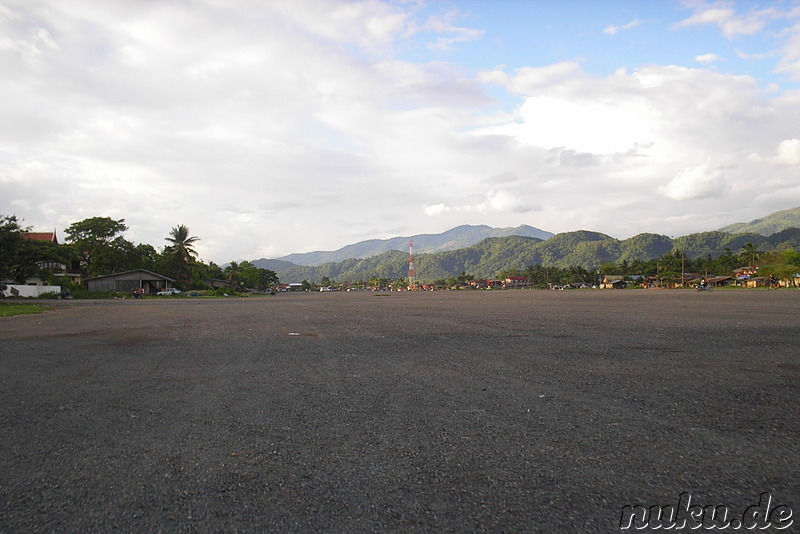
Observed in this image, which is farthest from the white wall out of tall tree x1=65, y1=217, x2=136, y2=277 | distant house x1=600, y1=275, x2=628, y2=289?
distant house x1=600, y1=275, x2=628, y2=289

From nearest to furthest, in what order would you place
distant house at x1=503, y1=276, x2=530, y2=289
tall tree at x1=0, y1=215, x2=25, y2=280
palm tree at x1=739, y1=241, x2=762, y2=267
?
tall tree at x1=0, y1=215, x2=25, y2=280
palm tree at x1=739, y1=241, x2=762, y2=267
distant house at x1=503, y1=276, x2=530, y2=289

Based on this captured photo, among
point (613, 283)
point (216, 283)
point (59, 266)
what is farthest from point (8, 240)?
point (613, 283)

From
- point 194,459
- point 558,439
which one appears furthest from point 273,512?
point 558,439

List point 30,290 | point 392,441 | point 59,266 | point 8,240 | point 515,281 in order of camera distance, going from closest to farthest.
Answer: point 392,441 → point 8,240 → point 30,290 → point 59,266 → point 515,281

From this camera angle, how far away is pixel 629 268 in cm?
13338

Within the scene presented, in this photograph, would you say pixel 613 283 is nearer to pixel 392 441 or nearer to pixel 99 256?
pixel 99 256

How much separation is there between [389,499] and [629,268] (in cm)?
14747

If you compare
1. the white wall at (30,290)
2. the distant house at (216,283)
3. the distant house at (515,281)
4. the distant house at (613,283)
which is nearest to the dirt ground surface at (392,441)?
the white wall at (30,290)

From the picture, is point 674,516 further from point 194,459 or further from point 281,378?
point 281,378

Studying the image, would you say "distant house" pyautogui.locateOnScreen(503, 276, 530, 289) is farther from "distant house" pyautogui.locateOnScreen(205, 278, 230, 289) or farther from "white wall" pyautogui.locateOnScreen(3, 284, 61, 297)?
"white wall" pyautogui.locateOnScreen(3, 284, 61, 297)

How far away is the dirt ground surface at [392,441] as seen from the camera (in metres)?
2.61

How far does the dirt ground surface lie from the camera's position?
8.55ft

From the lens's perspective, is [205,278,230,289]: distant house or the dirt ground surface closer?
the dirt ground surface

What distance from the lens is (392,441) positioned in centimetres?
366
